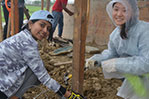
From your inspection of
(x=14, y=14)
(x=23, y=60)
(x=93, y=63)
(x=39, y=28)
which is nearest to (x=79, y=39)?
(x=93, y=63)

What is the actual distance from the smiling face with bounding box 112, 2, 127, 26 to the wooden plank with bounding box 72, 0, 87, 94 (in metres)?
0.38

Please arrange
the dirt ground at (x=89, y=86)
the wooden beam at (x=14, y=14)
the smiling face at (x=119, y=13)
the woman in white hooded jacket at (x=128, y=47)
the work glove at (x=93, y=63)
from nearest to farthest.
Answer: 1. the woman in white hooded jacket at (x=128, y=47)
2. the smiling face at (x=119, y=13)
3. the work glove at (x=93, y=63)
4. the dirt ground at (x=89, y=86)
5. the wooden beam at (x=14, y=14)

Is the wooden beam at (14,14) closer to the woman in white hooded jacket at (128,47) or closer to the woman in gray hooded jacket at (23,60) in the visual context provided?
the woman in gray hooded jacket at (23,60)

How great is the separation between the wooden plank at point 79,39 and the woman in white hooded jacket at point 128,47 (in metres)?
0.15

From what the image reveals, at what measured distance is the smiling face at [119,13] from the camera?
5.53 ft

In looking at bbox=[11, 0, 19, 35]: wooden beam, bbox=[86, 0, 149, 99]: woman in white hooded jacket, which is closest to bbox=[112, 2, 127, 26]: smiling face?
bbox=[86, 0, 149, 99]: woman in white hooded jacket

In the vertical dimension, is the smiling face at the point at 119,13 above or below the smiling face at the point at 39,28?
above

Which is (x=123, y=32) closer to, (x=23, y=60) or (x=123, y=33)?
(x=123, y=33)

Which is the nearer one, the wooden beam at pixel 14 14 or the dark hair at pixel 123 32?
the dark hair at pixel 123 32

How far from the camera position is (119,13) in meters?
1.70

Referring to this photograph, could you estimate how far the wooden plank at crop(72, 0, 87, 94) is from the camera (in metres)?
1.56

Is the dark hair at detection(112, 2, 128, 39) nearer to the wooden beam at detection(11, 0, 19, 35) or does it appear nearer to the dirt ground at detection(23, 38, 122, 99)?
the dirt ground at detection(23, 38, 122, 99)

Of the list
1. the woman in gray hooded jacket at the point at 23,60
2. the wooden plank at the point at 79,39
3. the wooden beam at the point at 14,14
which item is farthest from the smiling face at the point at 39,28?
the wooden beam at the point at 14,14

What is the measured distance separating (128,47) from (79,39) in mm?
578
